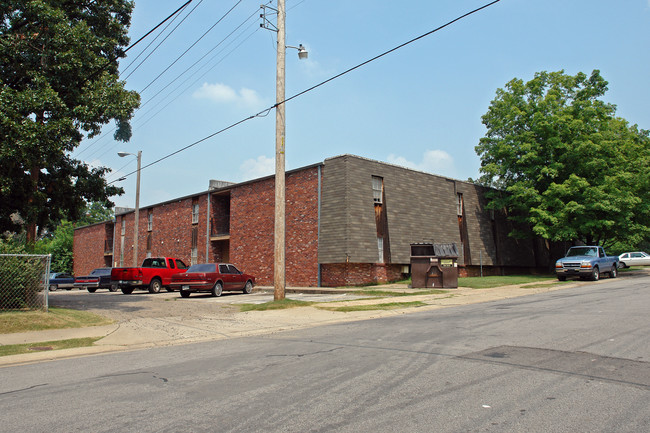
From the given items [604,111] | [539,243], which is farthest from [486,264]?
[604,111]

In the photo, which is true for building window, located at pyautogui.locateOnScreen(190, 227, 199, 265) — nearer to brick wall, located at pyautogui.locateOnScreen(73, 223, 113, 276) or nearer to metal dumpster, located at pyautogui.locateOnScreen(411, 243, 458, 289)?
brick wall, located at pyautogui.locateOnScreen(73, 223, 113, 276)

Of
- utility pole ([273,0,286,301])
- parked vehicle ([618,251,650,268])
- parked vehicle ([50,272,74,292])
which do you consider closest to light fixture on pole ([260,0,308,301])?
utility pole ([273,0,286,301])

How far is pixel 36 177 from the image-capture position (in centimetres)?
1603

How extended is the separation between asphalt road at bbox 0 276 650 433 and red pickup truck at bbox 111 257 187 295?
19.2 m

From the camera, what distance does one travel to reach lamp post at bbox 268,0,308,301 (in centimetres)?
1616

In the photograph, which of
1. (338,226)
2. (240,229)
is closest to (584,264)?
(338,226)

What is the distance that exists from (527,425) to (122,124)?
1782 centimetres

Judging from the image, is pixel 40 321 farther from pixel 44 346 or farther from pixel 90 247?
pixel 90 247

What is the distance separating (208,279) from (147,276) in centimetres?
730

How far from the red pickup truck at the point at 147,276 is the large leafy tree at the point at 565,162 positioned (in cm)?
2297

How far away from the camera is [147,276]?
1067 inches

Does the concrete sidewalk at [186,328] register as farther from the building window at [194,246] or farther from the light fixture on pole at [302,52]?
the building window at [194,246]

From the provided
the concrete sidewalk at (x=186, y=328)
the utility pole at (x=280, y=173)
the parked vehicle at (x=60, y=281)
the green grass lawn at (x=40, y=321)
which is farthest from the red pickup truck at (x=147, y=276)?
the concrete sidewalk at (x=186, y=328)

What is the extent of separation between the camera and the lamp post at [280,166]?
1616 cm
